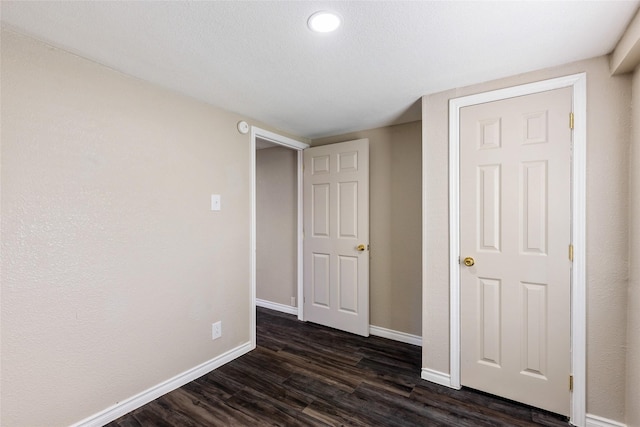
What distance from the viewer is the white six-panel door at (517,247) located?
1.77 meters

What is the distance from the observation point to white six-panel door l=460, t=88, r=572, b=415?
177 cm

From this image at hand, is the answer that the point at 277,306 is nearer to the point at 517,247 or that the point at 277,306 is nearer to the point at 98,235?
the point at 98,235

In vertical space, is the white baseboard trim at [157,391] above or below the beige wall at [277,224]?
below

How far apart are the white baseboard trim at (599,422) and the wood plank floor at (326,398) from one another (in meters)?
0.13

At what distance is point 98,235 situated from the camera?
1714 millimetres

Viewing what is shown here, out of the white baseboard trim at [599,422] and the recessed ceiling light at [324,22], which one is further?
the white baseboard trim at [599,422]

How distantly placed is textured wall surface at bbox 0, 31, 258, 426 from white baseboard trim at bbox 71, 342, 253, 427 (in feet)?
0.14

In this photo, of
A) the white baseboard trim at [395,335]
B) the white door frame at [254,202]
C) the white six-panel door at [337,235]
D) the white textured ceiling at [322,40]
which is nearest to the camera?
the white textured ceiling at [322,40]

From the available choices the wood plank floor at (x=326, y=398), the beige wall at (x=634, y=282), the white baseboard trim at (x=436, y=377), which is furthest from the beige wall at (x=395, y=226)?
the beige wall at (x=634, y=282)

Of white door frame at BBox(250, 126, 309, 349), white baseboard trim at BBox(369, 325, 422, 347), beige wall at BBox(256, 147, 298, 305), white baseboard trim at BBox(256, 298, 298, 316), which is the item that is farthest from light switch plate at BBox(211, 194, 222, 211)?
white baseboard trim at BBox(369, 325, 422, 347)

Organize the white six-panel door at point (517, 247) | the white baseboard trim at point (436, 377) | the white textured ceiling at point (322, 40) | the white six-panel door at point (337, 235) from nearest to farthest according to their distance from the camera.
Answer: the white textured ceiling at point (322, 40)
the white six-panel door at point (517, 247)
the white baseboard trim at point (436, 377)
the white six-panel door at point (337, 235)

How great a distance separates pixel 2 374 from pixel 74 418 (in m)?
0.46

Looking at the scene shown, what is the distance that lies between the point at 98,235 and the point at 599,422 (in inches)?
123

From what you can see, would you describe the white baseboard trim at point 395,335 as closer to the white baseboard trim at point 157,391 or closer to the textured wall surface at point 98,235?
the white baseboard trim at point 157,391
